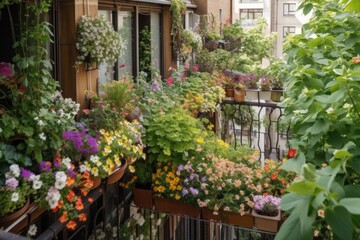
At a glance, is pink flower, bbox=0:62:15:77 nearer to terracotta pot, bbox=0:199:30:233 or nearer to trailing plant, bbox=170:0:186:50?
terracotta pot, bbox=0:199:30:233

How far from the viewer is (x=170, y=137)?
12.7ft

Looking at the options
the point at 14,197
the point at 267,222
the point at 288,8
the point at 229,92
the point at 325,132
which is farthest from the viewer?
the point at 288,8

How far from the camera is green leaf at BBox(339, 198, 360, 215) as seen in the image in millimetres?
877

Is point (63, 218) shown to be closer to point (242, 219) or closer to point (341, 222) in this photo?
point (242, 219)

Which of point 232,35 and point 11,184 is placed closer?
point 11,184

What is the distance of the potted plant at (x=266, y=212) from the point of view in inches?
137

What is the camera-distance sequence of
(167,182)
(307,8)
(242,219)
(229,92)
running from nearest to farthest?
(307,8) < (242,219) < (167,182) < (229,92)

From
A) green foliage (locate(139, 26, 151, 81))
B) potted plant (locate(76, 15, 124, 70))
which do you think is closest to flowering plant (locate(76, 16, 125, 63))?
potted plant (locate(76, 15, 124, 70))

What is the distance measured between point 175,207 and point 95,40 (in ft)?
5.66

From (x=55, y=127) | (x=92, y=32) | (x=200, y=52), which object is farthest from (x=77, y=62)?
(x=200, y=52)

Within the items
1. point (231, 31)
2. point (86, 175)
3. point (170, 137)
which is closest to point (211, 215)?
point (170, 137)

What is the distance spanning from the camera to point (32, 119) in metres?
2.67

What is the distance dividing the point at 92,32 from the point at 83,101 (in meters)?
0.64

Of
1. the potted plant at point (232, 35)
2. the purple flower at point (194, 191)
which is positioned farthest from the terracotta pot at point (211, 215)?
the potted plant at point (232, 35)
